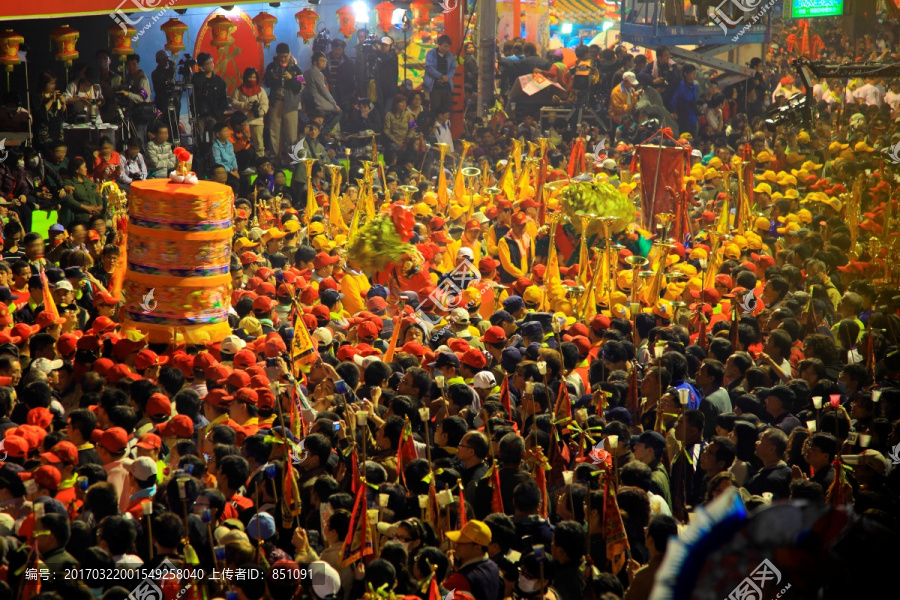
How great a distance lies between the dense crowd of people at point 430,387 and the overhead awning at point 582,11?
1820 centimetres

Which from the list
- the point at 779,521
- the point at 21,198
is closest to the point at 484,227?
Result: the point at 21,198

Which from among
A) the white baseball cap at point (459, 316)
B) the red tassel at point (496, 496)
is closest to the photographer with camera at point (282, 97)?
the white baseball cap at point (459, 316)

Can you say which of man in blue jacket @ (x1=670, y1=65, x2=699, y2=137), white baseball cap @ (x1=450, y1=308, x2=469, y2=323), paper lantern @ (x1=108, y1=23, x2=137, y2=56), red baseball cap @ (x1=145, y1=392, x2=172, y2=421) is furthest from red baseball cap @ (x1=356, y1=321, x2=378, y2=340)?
man in blue jacket @ (x1=670, y1=65, x2=699, y2=137)

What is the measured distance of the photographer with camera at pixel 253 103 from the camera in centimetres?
1527

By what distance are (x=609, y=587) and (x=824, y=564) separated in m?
1.96

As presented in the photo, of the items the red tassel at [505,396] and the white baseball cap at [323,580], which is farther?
the red tassel at [505,396]

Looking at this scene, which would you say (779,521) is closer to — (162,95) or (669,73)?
(162,95)

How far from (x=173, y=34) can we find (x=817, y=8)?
13273 mm

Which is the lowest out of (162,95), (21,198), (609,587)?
(609,587)

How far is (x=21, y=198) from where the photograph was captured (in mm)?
11688

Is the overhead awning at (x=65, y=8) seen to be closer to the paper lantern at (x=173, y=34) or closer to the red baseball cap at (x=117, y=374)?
the paper lantern at (x=173, y=34)

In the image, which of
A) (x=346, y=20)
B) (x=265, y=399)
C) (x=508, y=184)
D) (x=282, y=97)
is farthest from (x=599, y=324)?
(x=346, y=20)

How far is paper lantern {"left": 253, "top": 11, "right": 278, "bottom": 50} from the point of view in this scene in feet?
52.2

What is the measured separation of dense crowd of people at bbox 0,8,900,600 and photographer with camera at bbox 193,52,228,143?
97mm
